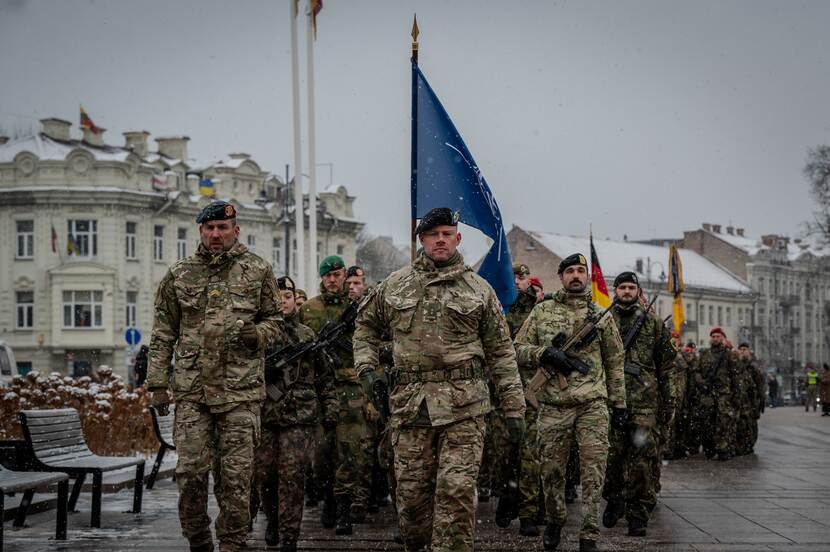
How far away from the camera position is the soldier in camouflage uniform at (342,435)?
33.4ft

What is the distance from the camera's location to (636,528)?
400 inches

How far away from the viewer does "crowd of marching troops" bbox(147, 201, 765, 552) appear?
727 cm

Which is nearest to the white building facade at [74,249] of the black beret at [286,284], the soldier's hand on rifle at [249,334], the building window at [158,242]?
the building window at [158,242]

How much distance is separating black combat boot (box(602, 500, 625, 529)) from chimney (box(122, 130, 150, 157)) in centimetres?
6200

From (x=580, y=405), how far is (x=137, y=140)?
63759 millimetres

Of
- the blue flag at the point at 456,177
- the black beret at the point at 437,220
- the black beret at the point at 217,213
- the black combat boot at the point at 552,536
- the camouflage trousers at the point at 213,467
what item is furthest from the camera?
the blue flag at the point at 456,177

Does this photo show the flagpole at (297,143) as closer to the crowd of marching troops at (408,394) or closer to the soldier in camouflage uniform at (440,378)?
the crowd of marching troops at (408,394)

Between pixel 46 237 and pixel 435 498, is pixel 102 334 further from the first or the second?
pixel 435 498

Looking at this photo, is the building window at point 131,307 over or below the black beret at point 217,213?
below

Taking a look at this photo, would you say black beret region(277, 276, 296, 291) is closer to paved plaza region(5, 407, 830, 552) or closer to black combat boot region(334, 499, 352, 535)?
black combat boot region(334, 499, 352, 535)

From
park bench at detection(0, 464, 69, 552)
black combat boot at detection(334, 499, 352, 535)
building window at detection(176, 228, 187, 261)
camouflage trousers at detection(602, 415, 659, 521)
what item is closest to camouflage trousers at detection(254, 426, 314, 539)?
black combat boot at detection(334, 499, 352, 535)

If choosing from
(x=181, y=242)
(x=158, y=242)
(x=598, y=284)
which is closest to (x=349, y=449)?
(x=598, y=284)

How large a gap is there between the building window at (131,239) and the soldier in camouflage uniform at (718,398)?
48371mm

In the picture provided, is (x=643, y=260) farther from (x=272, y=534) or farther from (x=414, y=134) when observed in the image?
(x=272, y=534)
